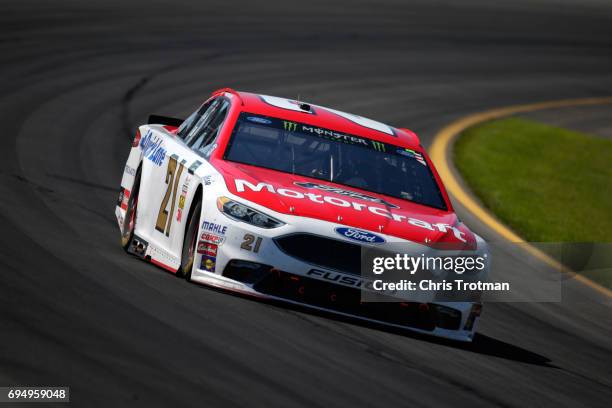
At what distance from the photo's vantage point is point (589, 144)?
20266mm

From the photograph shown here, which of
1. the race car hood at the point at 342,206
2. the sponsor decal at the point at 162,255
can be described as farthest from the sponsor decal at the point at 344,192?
the sponsor decal at the point at 162,255

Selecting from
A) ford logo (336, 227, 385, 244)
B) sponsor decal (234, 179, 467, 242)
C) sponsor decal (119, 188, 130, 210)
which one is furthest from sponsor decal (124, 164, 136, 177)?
ford logo (336, 227, 385, 244)

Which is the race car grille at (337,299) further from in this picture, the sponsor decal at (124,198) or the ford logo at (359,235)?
the sponsor decal at (124,198)

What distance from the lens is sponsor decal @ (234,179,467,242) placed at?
8086mm

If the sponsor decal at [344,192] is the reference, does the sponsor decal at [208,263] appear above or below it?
below

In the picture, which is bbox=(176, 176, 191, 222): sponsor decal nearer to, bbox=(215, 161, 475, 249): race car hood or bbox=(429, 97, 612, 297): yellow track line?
bbox=(215, 161, 475, 249): race car hood

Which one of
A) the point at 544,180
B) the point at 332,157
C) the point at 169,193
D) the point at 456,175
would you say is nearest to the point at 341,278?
the point at 332,157

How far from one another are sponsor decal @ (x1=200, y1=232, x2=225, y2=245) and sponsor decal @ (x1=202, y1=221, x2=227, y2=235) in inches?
1.0

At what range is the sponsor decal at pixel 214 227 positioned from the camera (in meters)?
7.87

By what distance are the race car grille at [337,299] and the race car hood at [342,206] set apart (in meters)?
0.41

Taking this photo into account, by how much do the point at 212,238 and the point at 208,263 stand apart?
0.55 feet

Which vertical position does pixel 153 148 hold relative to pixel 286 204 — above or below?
above

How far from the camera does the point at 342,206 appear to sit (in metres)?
8.07

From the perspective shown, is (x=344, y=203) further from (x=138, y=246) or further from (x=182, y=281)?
(x=138, y=246)
